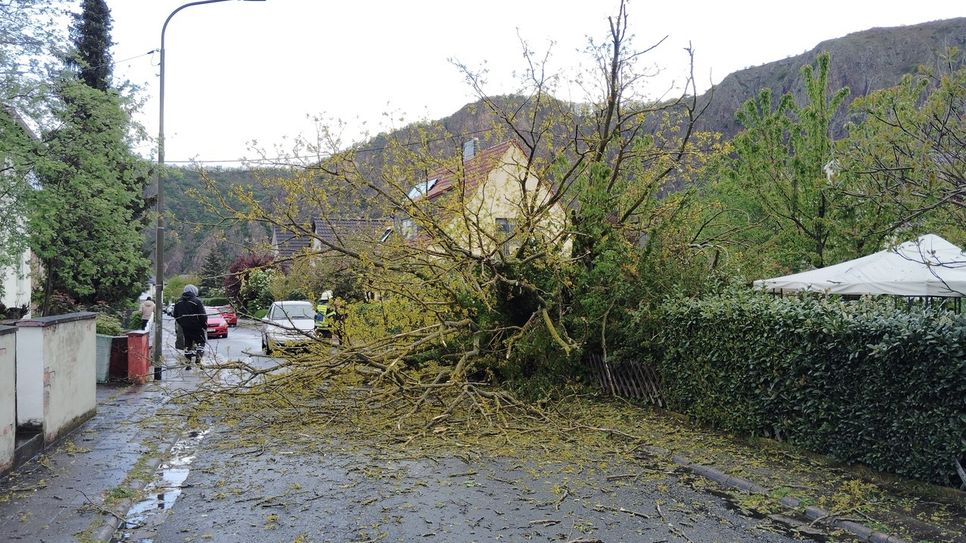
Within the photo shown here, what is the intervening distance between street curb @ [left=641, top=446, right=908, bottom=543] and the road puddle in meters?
5.27

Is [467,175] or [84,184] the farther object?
[84,184]

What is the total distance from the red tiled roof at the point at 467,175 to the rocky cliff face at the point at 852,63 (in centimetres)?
8322

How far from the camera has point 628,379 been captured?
12.3m

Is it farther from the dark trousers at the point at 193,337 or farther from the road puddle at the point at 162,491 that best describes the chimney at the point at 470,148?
the dark trousers at the point at 193,337

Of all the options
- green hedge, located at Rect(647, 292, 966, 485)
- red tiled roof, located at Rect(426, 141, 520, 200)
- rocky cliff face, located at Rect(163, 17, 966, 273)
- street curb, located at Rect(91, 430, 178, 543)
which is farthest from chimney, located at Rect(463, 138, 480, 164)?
rocky cliff face, located at Rect(163, 17, 966, 273)

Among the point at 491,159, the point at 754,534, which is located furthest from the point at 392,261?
the point at 754,534

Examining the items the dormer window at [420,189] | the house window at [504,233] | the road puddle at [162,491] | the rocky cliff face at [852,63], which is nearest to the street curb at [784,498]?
the house window at [504,233]

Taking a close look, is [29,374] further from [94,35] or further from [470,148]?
[470,148]

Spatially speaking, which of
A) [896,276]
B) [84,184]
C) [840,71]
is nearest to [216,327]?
[84,184]

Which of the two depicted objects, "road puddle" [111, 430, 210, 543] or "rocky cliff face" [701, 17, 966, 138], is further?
"rocky cliff face" [701, 17, 966, 138]

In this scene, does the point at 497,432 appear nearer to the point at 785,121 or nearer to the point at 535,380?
the point at 535,380

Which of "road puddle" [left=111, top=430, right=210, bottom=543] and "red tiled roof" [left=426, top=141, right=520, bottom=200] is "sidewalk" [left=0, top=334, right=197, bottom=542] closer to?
"road puddle" [left=111, top=430, right=210, bottom=543]

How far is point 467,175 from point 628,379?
4.22 metres

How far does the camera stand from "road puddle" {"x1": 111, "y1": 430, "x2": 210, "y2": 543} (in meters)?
6.13
